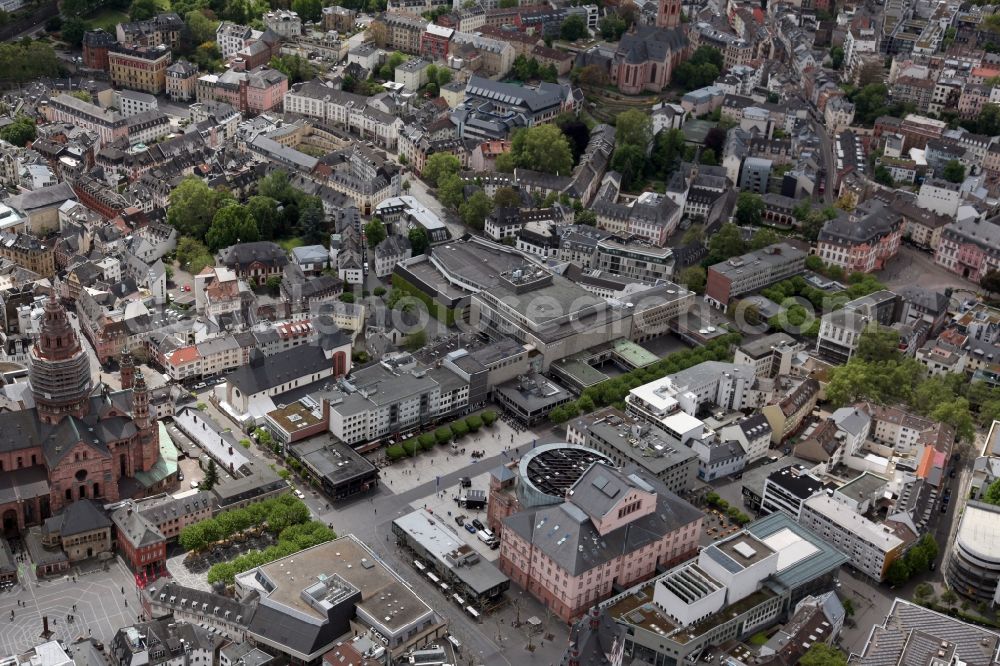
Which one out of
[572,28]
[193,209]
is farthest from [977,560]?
[572,28]

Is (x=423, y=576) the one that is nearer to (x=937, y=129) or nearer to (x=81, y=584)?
(x=81, y=584)

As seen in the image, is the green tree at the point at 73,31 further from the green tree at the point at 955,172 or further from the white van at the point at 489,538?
the green tree at the point at 955,172

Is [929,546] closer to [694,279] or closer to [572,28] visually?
[694,279]

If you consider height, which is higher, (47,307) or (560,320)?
(47,307)

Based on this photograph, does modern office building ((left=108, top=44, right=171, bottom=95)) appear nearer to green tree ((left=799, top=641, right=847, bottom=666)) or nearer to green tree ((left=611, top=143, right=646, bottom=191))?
green tree ((left=611, top=143, right=646, bottom=191))

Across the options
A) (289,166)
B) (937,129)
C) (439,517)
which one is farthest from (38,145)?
(937,129)
